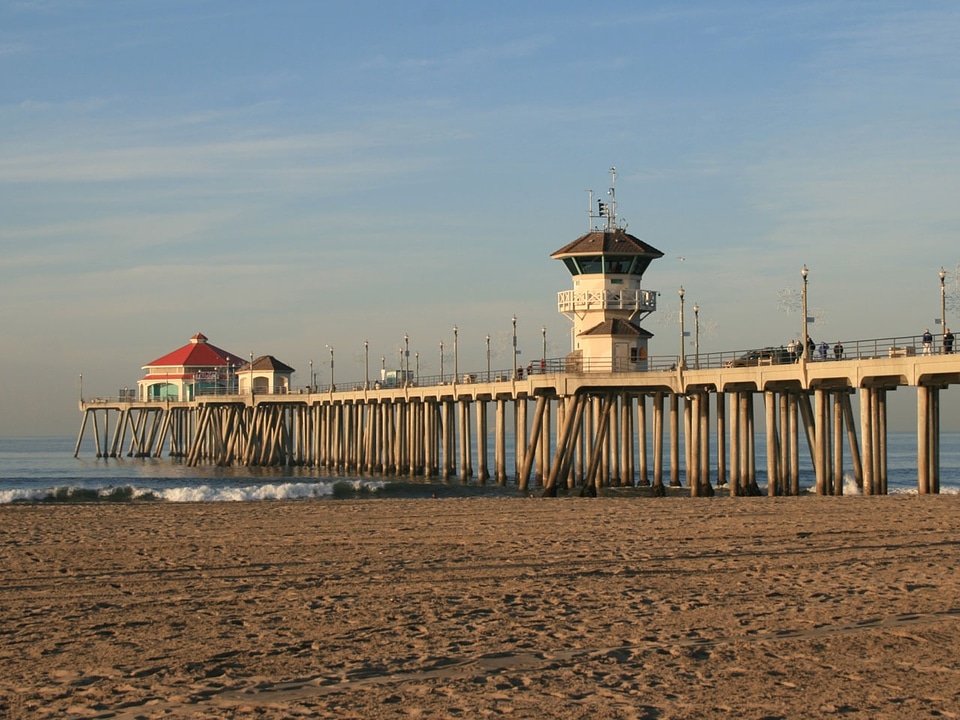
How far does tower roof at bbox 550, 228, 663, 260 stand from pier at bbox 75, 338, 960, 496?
4.31 metres

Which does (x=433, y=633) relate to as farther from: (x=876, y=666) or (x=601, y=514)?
(x=601, y=514)

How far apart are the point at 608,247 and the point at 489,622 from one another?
34619 mm

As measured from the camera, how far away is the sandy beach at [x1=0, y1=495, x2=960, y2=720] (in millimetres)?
9750

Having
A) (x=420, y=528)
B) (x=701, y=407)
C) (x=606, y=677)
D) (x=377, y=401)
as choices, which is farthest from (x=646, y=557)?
(x=377, y=401)

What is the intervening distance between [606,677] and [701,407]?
27.1 meters

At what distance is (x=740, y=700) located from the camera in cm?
963

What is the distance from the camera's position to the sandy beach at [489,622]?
9750 mm

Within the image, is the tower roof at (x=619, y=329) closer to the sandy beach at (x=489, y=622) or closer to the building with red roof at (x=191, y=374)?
the sandy beach at (x=489, y=622)

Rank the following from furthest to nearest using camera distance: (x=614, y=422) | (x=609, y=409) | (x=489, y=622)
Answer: (x=614, y=422), (x=609, y=409), (x=489, y=622)

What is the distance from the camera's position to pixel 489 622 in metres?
12.7

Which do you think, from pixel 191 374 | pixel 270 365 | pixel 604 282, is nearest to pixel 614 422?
pixel 604 282

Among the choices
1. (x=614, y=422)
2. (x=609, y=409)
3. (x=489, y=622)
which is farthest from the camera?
(x=614, y=422)

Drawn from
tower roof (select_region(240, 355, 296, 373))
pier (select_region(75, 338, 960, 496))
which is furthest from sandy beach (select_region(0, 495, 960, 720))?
tower roof (select_region(240, 355, 296, 373))

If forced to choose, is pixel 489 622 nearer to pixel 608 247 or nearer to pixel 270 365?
pixel 608 247
